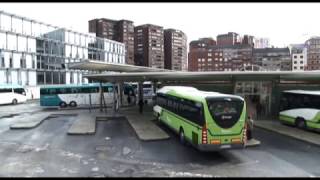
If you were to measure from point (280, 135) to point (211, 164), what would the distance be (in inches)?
315

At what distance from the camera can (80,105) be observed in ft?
137

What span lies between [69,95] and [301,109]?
26.6m

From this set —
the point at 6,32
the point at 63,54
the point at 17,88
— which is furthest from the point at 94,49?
the point at 17,88

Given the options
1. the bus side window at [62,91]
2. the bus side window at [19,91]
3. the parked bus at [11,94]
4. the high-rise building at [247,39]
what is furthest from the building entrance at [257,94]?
the high-rise building at [247,39]

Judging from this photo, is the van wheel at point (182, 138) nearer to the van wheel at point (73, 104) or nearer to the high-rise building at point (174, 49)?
the van wheel at point (73, 104)

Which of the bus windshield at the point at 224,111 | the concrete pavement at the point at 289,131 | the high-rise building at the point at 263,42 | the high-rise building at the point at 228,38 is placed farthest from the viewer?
the high-rise building at the point at 263,42

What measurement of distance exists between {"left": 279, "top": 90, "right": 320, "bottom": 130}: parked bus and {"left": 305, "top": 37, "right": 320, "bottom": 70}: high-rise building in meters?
92.6

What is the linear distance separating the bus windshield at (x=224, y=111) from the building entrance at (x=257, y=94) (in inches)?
574

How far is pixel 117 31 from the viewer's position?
10706 centimetres

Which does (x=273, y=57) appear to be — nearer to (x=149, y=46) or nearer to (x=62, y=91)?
(x=149, y=46)

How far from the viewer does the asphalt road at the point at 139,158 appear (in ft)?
41.8

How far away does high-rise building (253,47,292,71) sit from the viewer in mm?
106562

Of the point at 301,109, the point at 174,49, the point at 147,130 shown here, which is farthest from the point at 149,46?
the point at 301,109

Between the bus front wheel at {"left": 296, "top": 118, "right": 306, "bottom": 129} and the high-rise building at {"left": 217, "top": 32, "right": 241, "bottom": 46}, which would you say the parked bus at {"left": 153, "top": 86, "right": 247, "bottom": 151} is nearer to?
the bus front wheel at {"left": 296, "top": 118, "right": 306, "bottom": 129}
